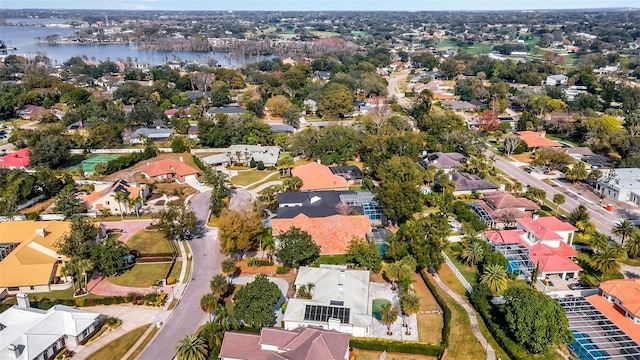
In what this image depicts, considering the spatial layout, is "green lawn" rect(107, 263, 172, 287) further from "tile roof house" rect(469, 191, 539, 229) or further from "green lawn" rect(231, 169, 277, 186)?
"tile roof house" rect(469, 191, 539, 229)

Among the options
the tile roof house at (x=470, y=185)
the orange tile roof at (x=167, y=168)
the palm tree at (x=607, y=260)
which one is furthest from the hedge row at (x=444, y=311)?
the orange tile roof at (x=167, y=168)

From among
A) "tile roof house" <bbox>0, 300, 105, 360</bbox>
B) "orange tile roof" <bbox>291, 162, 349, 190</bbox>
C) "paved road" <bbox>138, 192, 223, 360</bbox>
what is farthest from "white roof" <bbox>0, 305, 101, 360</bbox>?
"orange tile roof" <bbox>291, 162, 349, 190</bbox>

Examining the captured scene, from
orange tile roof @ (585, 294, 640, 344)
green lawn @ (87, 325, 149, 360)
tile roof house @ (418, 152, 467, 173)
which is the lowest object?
green lawn @ (87, 325, 149, 360)

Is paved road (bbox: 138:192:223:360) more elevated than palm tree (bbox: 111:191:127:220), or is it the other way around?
palm tree (bbox: 111:191:127:220)

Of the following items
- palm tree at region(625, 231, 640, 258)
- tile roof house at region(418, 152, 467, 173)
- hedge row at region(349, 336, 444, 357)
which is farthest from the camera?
tile roof house at region(418, 152, 467, 173)

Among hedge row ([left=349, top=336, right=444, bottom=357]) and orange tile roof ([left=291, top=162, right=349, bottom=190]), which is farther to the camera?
orange tile roof ([left=291, top=162, right=349, bottom=190])

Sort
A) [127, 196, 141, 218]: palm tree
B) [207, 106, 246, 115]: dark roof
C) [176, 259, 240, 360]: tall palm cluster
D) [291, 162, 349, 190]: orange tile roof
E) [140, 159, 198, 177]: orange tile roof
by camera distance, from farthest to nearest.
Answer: [207, 106, 246, 115]: dark roof → [140, 159, 198, 177]: orange tile roof → [291, 162, 349, 190]: orange tile roof → [127, 196, 141, 218]: palm tree → [176, 259, 240, 360]: tall palm cluster

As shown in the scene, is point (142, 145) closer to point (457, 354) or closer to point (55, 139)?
point (55, 139)

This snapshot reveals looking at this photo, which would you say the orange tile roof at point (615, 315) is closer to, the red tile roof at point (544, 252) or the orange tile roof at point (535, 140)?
the red tile roof at point (544, 252)
